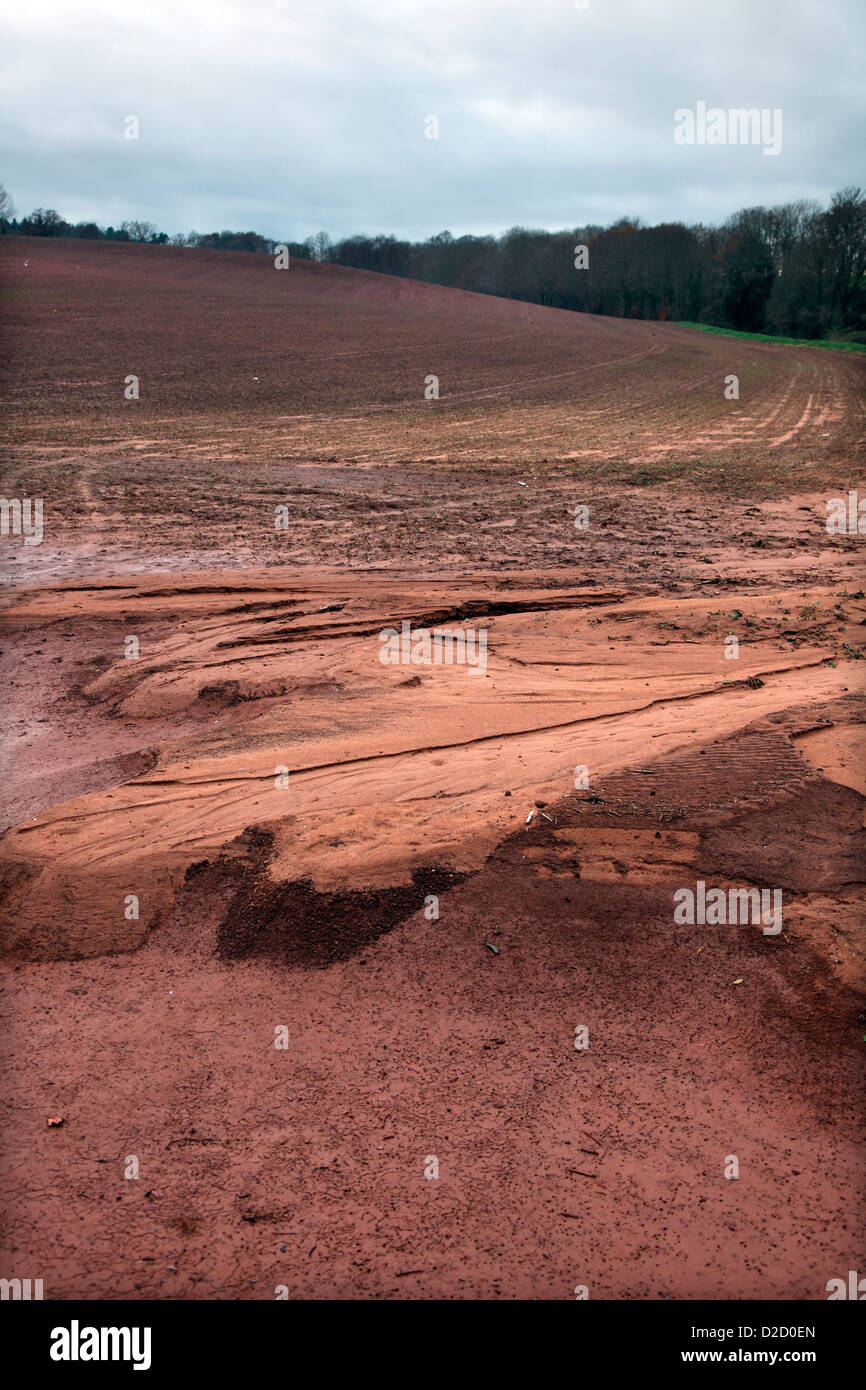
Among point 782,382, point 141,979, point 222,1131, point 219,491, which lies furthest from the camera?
point 782,382

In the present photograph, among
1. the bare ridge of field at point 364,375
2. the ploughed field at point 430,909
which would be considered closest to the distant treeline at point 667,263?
the bare ridge of field at point 364,375

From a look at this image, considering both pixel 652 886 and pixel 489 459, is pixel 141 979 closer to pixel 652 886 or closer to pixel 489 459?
pixel 652 886

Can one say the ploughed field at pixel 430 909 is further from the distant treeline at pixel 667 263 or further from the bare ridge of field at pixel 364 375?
the distant treeline at pixel 667 263

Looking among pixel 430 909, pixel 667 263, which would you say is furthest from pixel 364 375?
pixel 667 263

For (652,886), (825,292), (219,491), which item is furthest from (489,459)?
(825,292)

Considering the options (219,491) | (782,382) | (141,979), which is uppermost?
(782,382)

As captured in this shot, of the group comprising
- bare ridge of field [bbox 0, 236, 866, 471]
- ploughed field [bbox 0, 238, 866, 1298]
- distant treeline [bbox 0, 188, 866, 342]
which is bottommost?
ploughed field [bbox 0, 238, 866, 1298]

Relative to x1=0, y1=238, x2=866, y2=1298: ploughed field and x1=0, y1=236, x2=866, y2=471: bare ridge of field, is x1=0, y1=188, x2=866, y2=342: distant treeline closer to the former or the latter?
x1=0, y1=236, x2=866, y2=471: bare ridge of field

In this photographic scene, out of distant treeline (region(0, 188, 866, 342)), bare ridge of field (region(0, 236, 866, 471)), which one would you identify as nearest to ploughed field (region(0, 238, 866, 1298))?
bare ridge of field (region(0, 236, 866, 471))
